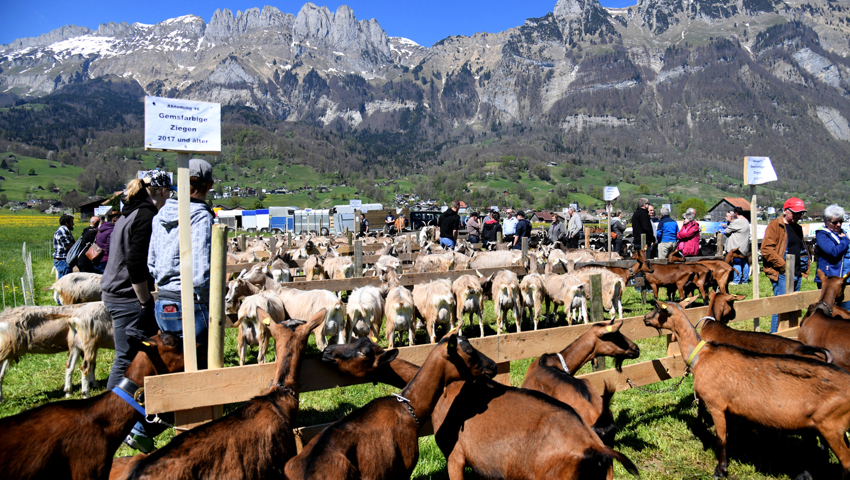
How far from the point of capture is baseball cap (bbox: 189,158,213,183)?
412 centimetres

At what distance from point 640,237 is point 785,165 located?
216614 millimetres

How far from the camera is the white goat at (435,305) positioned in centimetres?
914

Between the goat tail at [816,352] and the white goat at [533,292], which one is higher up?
the goat tail at [816,352]

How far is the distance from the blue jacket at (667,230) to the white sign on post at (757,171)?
24.6ft

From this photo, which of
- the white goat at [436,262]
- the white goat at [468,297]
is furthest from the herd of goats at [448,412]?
the white goat at [436,262]

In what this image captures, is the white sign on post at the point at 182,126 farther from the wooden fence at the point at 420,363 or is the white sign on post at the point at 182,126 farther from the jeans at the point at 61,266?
the jeans at the point at 61,266

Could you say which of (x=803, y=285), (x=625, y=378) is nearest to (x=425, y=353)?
(x=625, y=378)

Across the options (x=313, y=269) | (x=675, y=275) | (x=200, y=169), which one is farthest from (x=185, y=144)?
(x=675, y=275)

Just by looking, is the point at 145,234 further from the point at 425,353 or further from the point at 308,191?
the point at 308,191

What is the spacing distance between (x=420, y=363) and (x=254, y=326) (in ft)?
14.9

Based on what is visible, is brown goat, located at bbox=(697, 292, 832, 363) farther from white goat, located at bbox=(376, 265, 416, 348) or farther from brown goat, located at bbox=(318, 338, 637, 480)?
white goat, located at bbox=(376, 265, 416, 348)

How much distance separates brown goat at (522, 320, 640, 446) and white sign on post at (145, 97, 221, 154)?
3.40 m

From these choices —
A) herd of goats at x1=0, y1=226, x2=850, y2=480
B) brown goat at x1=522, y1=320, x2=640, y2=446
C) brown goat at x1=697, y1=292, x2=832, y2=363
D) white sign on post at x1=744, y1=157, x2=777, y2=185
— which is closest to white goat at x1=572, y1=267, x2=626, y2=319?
white sign on post at x1=744, y1=157, x2=777, y2=185

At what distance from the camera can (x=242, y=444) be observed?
304 cm
